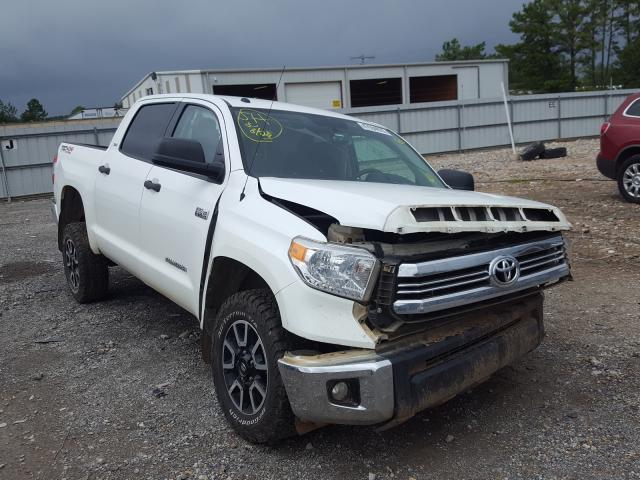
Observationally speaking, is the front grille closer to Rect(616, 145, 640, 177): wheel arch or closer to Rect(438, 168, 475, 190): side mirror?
Rect(438, 168, 475, 190): side mirror

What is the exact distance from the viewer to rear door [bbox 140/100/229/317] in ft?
11.7

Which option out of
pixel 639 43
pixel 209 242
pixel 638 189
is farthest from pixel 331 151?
pixel 639 43

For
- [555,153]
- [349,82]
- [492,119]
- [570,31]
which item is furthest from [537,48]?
[555,153]

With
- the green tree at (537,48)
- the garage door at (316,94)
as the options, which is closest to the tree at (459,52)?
the green tree at (537,48)

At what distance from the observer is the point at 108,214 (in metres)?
4.88

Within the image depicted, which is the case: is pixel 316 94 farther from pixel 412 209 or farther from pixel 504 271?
pixel 412 209

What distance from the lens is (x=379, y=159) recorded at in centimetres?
443

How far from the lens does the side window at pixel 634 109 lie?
9578mm

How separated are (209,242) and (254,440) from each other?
112cm

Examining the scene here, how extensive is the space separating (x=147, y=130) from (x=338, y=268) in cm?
282

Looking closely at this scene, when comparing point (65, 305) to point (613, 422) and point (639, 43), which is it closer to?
point (613, 422)

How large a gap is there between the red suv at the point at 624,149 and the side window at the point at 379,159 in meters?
6.65

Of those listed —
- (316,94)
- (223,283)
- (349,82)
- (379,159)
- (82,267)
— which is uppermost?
(349,82)

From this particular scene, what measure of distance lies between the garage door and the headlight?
28.2 m
